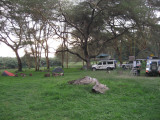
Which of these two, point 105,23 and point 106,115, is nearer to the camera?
point 106,115

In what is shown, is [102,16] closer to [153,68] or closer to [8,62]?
[153,68]

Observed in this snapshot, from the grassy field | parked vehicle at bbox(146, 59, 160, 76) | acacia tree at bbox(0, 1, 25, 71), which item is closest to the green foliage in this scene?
acacia tree at bbox(0, 1, 25, 71)

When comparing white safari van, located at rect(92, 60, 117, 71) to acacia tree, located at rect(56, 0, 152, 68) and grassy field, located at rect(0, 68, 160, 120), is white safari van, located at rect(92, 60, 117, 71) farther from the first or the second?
grassy field, located at rect(0, 68, 160, 120)

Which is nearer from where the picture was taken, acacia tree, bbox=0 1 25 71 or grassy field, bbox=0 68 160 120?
grassy field, bbox=0 68 160 120

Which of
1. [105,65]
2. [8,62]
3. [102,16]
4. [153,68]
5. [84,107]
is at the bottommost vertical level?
[84,107]

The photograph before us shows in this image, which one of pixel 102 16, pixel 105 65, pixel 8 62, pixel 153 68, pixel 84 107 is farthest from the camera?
pixel 8 62

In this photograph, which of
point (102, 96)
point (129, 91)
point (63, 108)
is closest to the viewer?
point (63, 108)

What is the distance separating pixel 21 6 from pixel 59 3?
4.15 metres

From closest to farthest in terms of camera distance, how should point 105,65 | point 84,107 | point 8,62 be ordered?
1. point 84,107
2. point 105,65
3. point 8,62

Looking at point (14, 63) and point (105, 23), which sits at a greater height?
point (105, 23)

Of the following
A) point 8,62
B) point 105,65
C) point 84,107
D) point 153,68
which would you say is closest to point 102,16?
point 105,65

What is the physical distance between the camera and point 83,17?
896 inches

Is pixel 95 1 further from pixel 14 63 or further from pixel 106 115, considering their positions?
pixel 14 63

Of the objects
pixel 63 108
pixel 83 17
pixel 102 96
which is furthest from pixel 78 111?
pixel 83 17
